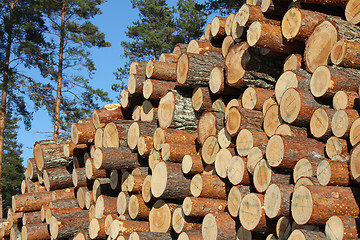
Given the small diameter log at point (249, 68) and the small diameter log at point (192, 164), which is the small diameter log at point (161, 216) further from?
the small diameter log at point (249, 68)

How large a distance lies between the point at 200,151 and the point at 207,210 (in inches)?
35.9

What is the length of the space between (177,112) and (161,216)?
4.81 ft

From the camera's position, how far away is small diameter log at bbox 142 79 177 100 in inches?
273

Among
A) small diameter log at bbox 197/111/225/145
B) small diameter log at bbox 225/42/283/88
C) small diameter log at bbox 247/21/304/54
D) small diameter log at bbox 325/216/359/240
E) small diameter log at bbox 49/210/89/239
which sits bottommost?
small diameter log at bbox 49/210/89/239

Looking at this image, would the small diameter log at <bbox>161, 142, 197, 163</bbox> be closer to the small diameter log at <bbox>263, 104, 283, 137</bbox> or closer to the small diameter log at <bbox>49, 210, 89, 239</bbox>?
the small diameter log at <bbox>263, 104, 283, 137</bbox>

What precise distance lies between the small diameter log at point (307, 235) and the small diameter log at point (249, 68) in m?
2.33

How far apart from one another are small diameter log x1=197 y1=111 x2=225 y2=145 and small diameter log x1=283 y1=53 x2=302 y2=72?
3.48 feet

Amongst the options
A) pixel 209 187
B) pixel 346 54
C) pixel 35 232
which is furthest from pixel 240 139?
pixel 35 232

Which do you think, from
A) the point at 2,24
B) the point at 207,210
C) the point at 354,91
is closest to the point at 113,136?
the point at 207,210

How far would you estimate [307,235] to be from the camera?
3.85m

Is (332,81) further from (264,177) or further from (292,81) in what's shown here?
(264,177)

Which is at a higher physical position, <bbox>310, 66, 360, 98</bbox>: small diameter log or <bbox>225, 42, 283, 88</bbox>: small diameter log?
<bbox>225, 42, 283, 88</bbox>: small diameter log

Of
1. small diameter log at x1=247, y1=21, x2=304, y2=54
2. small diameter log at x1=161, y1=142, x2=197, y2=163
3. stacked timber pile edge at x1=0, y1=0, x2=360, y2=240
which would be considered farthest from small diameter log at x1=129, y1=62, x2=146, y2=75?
small diameter log at x1=247, y1=21, x2=304, y2=54

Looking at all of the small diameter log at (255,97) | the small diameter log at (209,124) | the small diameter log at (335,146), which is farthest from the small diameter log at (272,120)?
the small diameter log at (209,124)
